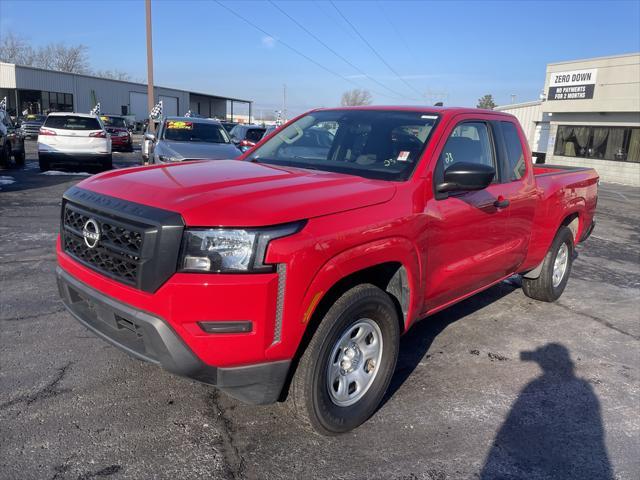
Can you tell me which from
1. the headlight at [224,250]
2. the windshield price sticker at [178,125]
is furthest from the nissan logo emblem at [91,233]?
the windshield price sticker at [178,125]

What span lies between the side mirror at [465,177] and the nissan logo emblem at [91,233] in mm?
2103

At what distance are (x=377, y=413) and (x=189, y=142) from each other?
9384mm

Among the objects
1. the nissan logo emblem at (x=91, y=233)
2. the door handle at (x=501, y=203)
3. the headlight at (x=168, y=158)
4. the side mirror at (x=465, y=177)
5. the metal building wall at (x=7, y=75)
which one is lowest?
the headlight at (x=168, y=158)

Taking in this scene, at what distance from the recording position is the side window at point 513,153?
15.0ft

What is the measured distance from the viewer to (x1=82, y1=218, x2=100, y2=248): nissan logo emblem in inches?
110

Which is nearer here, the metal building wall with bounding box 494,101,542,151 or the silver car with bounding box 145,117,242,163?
the silver car with bounding box 145,117,242,163

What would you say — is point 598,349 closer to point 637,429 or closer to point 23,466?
point 637,429

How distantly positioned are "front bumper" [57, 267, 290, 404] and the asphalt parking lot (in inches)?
18.8

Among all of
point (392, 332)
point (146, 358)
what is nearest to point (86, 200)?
point (146, 358)

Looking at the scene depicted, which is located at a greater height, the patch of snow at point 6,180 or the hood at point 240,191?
the hood at point 240,191

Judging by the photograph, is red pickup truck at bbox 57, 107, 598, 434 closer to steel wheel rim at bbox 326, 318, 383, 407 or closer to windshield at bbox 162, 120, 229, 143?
steel wheel rim at bbox 326, 318, 383, 407

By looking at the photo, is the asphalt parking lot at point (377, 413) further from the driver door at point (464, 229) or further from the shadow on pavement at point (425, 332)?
the driver door at point (464, 229)

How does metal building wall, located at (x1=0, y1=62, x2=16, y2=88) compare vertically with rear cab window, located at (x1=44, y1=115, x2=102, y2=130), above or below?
above

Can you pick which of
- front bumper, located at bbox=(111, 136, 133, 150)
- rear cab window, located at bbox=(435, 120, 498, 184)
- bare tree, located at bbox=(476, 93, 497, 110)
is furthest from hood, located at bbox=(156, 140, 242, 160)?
bare tree, located at bbox=(476, 93, 497, 110)
